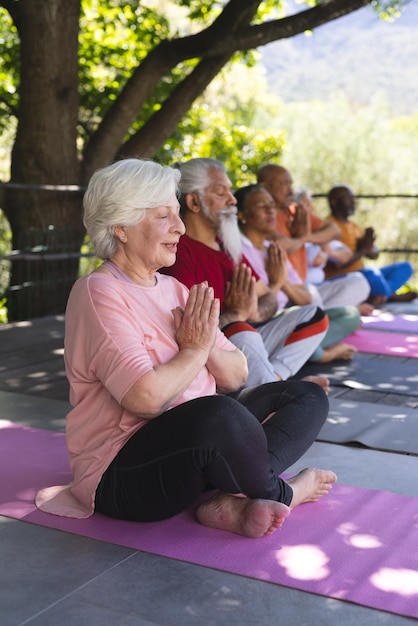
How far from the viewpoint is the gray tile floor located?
205 centimetres

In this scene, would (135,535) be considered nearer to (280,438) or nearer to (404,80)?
(280,438)

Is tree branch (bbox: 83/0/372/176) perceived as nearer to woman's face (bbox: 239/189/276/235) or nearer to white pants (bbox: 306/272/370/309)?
white pants (bbox: 306/272/370/309)

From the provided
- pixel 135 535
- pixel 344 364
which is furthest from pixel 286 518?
pixel 344 364

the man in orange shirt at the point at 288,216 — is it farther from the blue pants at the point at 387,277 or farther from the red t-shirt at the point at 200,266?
the blue pants at the point at 387,277

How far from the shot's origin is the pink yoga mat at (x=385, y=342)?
5.69 m

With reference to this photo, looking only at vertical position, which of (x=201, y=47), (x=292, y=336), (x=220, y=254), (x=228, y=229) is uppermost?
(x=201, y=47)

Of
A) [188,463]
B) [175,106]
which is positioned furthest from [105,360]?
[175,106]

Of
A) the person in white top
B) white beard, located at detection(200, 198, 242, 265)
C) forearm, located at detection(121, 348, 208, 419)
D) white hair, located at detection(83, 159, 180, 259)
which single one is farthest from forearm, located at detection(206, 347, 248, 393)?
the person in white top

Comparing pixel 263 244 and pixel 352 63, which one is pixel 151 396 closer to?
pixel 263 244

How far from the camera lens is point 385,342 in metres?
6.02

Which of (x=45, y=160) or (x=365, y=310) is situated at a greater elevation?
(x=45, y=160)

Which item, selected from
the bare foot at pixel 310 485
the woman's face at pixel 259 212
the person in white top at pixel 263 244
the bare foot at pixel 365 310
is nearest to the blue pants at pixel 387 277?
the bare foot at pixel 365 310

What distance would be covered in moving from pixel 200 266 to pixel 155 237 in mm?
1231

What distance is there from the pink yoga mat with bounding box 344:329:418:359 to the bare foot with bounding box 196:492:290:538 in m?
3.26
